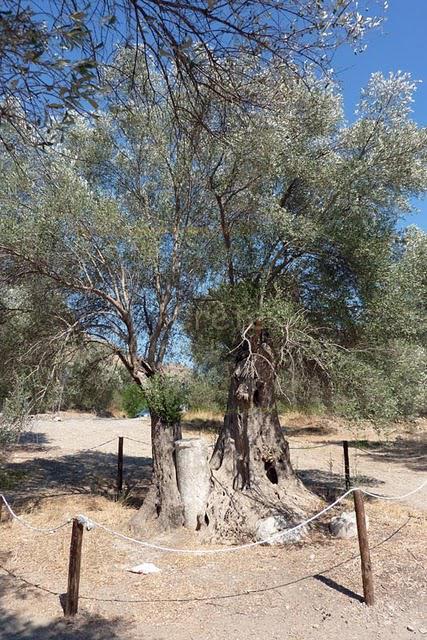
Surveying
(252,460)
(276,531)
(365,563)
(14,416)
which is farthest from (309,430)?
(365,563)

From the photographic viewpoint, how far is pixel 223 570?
6.67 m

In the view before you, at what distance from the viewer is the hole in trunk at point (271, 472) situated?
9453 millimetres

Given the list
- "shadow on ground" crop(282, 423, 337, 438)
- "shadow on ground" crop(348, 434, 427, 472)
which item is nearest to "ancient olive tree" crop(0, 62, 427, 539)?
"shadow on ground" crop(348, 434, 427, 472)

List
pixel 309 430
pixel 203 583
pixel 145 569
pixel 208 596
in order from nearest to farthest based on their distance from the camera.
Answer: pixel 208 596, pixel 203 583, pixel 145 569, pixel 309 430

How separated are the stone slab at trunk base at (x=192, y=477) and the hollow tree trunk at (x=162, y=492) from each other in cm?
11

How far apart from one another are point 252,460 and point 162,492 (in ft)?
5.26

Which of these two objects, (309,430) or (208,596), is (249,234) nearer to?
(208,596)

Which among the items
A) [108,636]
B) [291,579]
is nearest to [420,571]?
Answer: [291,579]

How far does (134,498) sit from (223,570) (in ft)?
14.6

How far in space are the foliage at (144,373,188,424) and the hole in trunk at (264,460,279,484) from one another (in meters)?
1.77

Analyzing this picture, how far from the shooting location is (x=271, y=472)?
9539mm

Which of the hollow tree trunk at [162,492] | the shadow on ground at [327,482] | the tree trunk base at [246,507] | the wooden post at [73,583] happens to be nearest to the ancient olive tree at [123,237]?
the hollow tree trunk at [162,492]

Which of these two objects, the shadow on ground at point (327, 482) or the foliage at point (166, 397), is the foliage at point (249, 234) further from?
the shadow on ground at point (327, 482)

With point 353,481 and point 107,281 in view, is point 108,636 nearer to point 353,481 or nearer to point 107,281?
point 107,281
